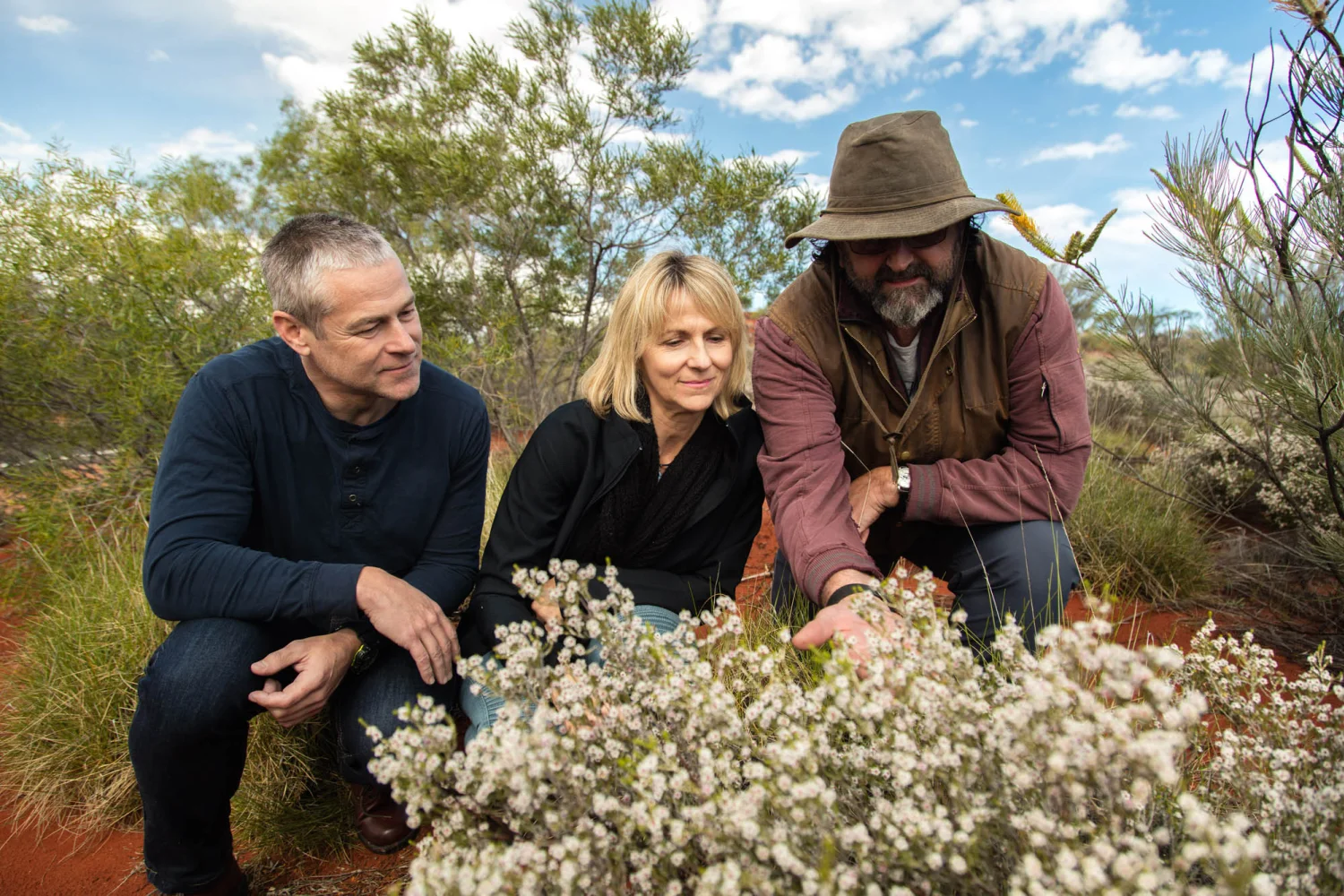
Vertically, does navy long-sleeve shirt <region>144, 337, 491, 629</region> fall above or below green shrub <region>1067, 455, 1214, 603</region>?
above

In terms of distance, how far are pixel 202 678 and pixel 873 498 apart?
247cm

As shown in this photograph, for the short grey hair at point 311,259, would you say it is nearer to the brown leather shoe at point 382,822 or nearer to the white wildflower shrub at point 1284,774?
the brown leather shoe at point 382,822

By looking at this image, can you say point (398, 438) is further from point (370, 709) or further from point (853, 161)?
point (853, 161)

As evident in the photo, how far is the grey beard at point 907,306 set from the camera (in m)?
2.80

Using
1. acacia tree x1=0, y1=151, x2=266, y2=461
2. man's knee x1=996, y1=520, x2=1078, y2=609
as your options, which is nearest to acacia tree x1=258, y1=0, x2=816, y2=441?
acacia tree x1=0, y1=151, x2=266, y2=461

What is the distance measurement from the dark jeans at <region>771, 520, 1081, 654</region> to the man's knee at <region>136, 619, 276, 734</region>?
2.56 metres

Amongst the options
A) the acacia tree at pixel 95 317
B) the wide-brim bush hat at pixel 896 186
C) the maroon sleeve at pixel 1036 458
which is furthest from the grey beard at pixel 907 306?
the acacia tree at pixel 95 317

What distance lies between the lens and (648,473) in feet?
9.85

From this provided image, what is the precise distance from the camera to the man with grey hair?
2.22 metres

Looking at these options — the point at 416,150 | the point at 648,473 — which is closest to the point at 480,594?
the point at 648,473

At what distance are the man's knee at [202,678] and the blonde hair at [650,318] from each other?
1507 mm

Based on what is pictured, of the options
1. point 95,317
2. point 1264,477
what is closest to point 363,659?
point 95,317

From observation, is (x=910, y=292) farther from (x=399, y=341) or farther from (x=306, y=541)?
(x=306, y=541)

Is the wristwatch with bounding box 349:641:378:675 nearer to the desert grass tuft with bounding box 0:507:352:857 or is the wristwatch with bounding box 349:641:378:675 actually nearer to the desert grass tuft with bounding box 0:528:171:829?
the desert grass tuft with bounding box 0:507:352:857
